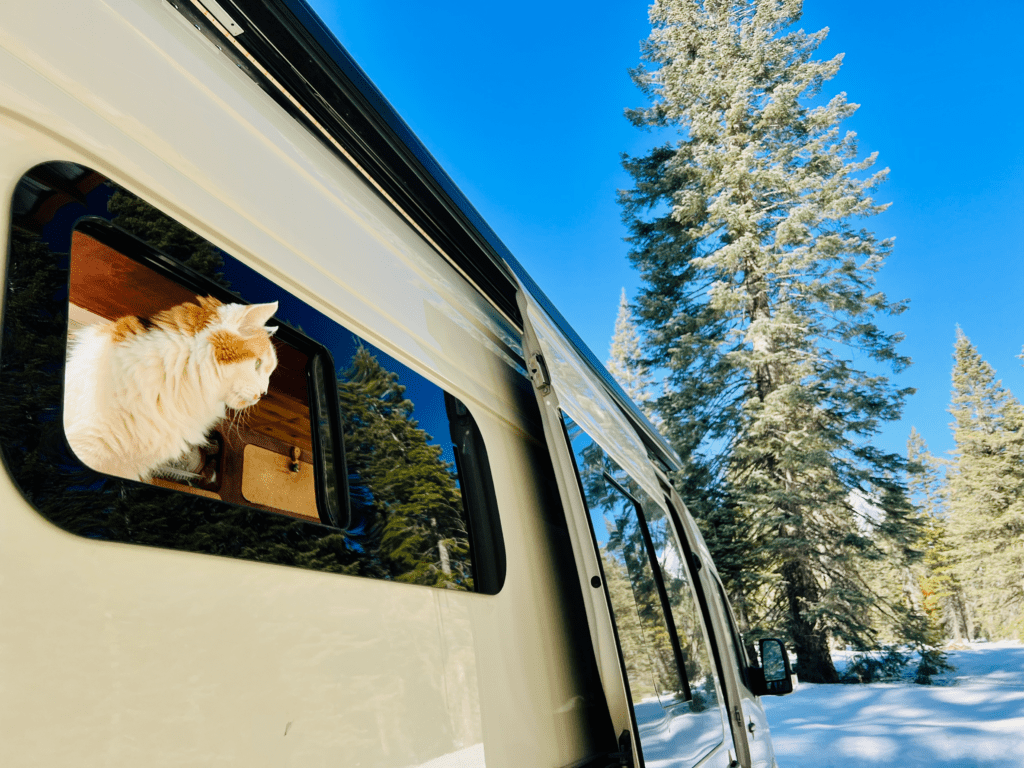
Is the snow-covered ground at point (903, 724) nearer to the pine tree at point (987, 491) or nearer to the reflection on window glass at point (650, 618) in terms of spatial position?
the reflection on window glass at point (650, 618)

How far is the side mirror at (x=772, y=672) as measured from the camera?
11.0 feet

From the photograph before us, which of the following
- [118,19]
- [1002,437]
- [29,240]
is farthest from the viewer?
[1002,437]

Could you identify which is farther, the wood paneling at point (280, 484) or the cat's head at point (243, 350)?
the wood paneling at point (280, 484)

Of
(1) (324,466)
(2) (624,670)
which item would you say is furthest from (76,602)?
(2) (624,670)

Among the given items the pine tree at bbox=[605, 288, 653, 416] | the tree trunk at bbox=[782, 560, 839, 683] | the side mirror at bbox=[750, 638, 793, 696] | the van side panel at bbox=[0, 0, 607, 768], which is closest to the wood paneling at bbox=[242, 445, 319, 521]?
the van side panel at bbox=[0, 0, 607, 768]

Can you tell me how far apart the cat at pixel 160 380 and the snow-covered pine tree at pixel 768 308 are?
1365 centimetres

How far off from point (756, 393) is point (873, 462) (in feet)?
8.52

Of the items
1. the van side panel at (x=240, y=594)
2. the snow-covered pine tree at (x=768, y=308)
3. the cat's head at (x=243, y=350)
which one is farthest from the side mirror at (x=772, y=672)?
the snow-covered pine tree at (x=768, y=308)

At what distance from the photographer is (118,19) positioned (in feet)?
2.94

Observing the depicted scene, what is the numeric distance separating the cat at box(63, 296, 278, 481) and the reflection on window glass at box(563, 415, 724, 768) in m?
0.89

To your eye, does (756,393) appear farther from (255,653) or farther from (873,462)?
(255,653)

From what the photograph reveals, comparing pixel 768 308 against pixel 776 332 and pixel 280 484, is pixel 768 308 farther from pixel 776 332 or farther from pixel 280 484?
pixel 280 484

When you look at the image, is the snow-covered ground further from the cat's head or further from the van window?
the cat's head

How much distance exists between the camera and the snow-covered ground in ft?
29.8
